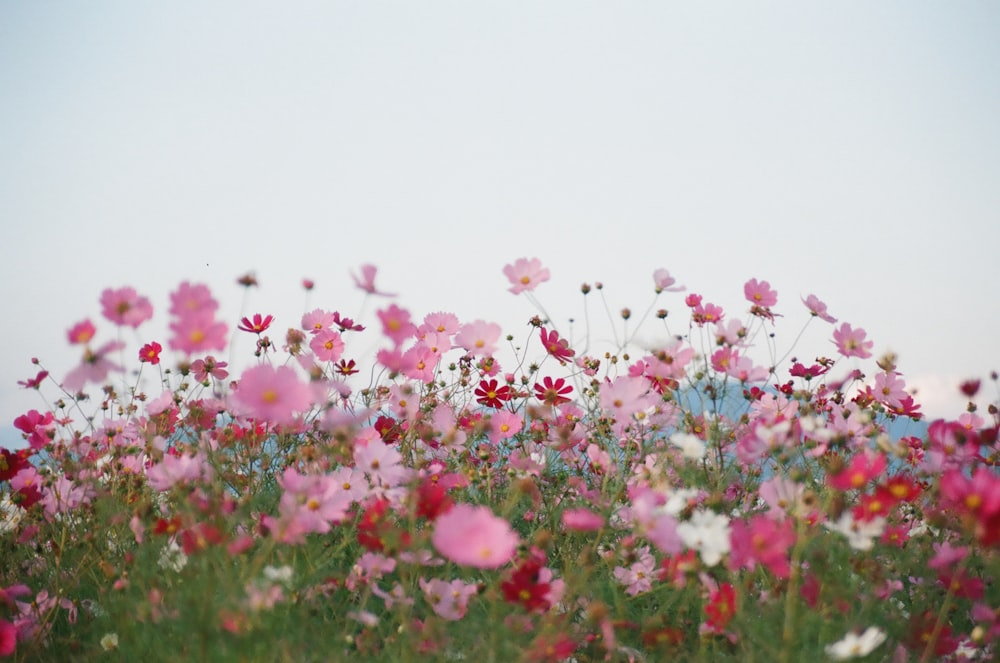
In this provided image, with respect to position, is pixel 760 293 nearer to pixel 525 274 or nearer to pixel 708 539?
pixel 525 274

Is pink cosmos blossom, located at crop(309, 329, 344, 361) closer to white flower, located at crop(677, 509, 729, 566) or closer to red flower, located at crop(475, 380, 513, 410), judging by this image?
red flower, located at crop(475, 380, 513, 410)

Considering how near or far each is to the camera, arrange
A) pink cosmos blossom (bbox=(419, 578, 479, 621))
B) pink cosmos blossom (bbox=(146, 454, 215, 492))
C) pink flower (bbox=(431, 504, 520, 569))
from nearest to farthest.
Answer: pink flower (bbox=(431, 504, 520, 569)) < pink cosmos blossom (bbox=(419, 578, 479, 621)) < pink cosmos blossom (bbox=(146, 454, 215, 492))

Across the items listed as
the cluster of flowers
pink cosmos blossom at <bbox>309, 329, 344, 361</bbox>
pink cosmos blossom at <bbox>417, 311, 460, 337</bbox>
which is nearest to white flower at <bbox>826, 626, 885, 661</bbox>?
the cluster of flowers

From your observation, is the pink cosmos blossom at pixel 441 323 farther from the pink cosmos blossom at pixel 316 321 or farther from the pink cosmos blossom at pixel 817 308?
the pink cosmos blossom at pixel 817 308

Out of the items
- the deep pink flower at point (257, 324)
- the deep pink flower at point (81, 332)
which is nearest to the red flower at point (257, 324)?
the deep pink flower at point (257, 324)

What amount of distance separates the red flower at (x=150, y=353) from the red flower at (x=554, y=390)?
1.33m

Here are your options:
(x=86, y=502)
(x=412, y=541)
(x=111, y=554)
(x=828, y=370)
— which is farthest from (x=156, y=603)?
Result: (x=828, y=370)

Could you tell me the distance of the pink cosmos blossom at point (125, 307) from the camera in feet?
4.58

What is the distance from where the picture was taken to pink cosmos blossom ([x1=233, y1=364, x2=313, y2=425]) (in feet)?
4.22

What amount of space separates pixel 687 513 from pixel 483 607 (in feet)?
1.91

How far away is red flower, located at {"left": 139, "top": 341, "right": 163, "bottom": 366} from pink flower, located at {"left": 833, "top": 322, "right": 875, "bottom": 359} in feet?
7.36

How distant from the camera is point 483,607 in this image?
183 cm

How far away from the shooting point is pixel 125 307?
139 centimetres

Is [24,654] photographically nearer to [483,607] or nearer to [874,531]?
[483,607]
